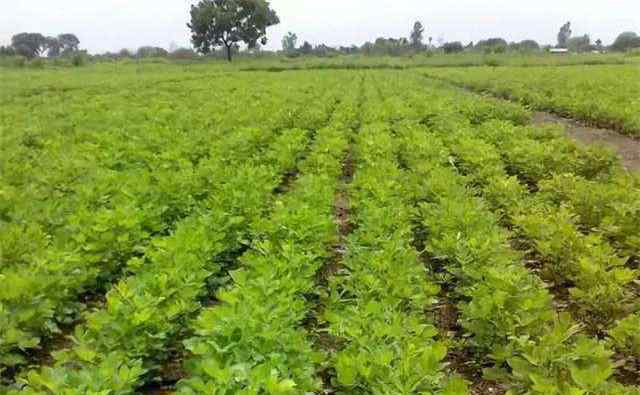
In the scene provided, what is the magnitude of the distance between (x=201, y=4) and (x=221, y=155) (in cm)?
6196

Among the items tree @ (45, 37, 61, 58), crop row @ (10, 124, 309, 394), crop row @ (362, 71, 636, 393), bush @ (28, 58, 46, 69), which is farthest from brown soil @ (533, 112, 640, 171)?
tree @ (45, 37, 61, 58)

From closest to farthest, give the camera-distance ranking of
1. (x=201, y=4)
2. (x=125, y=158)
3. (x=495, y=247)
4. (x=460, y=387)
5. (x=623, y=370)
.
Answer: (x=460, y=387)
(x=623, y=370)
(x=495, y=247)
(x=125, y=158)
(x=201, y=4)

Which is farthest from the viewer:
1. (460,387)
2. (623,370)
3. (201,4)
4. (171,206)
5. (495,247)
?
(201,4)

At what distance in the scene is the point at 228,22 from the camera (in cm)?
6544

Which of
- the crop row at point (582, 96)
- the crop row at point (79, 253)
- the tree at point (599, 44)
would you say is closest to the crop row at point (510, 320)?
the crop row at point (79, 253)

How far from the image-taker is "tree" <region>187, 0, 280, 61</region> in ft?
214

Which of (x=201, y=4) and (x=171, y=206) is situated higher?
(x=201, y=4)

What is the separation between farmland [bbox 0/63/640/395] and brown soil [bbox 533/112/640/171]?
1827 mm

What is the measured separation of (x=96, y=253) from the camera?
17.3 ft

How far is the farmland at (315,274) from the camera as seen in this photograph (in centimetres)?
336

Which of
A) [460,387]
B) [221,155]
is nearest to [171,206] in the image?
[221,155]

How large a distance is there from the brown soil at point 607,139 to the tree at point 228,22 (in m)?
→ 53.8

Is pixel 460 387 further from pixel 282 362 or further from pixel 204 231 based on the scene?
pixel 204 231

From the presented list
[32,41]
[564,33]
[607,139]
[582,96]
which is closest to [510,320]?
[607,139]
